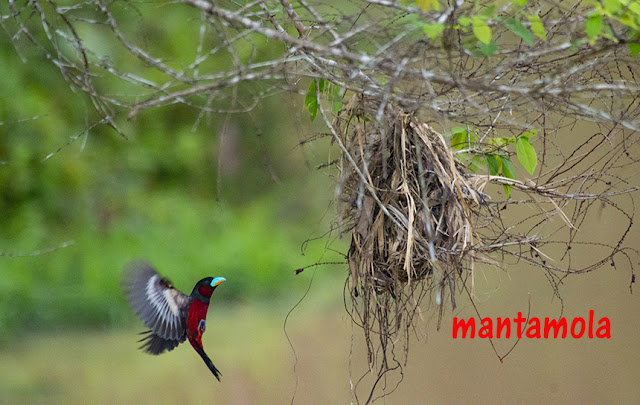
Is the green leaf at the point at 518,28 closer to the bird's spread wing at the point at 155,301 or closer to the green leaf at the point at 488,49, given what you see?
the green leaf at the point at 488,49

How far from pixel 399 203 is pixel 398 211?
0.14 feet

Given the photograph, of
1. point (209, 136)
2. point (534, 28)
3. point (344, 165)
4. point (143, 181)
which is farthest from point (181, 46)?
point (534, 28)

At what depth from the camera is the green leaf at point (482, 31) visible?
88cm

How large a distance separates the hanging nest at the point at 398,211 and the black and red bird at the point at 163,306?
45cm

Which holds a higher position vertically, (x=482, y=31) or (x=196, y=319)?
(x=482, y=31)

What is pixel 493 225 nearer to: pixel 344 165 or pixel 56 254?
pixel 344 165

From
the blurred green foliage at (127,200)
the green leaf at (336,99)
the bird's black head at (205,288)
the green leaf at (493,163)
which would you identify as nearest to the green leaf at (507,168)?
the green leaf at (493,163)

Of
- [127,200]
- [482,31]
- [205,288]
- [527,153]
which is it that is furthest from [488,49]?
[127,200]

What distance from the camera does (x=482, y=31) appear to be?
886mm

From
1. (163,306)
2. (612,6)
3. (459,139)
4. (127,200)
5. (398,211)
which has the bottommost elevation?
(163,306)

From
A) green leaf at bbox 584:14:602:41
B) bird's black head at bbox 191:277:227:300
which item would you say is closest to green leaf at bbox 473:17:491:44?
green leaf at bbox 584:14:602:41

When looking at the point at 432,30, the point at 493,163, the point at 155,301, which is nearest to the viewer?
the point at 432,30

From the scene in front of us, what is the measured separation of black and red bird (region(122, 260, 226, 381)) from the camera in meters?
1.49

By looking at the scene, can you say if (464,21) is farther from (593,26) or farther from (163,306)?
(163,306)
